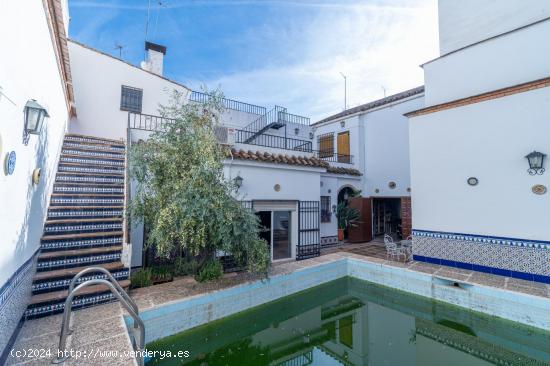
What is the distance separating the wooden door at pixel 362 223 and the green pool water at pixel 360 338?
6.10 metres

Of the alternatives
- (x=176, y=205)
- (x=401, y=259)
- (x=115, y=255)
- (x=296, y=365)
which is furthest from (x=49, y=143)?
(x=401, y=259)

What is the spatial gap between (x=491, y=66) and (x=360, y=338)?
915cm

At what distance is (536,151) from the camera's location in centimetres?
684

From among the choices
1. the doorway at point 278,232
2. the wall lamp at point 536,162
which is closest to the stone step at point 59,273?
the doorway at point 278,232

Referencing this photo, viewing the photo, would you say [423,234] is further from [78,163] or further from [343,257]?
[78,163]

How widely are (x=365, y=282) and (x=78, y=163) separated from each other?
403 inches

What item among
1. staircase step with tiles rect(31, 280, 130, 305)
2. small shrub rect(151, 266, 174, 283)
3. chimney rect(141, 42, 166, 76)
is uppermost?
chimney rect(141, 42, 166, 76)

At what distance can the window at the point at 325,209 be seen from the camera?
13.4m

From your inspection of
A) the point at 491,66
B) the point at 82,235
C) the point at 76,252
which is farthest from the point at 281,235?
the point at 491,66

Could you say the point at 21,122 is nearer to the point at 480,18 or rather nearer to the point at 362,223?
the point at 480,18

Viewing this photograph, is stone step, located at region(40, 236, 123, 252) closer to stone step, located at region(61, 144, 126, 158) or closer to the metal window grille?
stone step, located at region(61, 144, 126, 158)

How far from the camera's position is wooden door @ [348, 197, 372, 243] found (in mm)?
13391

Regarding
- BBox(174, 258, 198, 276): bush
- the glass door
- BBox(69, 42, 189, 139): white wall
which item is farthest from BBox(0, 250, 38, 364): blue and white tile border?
BBox(69, 42, 189, 139): white wall

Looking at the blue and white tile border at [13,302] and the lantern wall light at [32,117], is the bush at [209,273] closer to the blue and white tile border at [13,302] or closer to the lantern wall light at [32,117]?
the blue and white tile border at [13,302]
